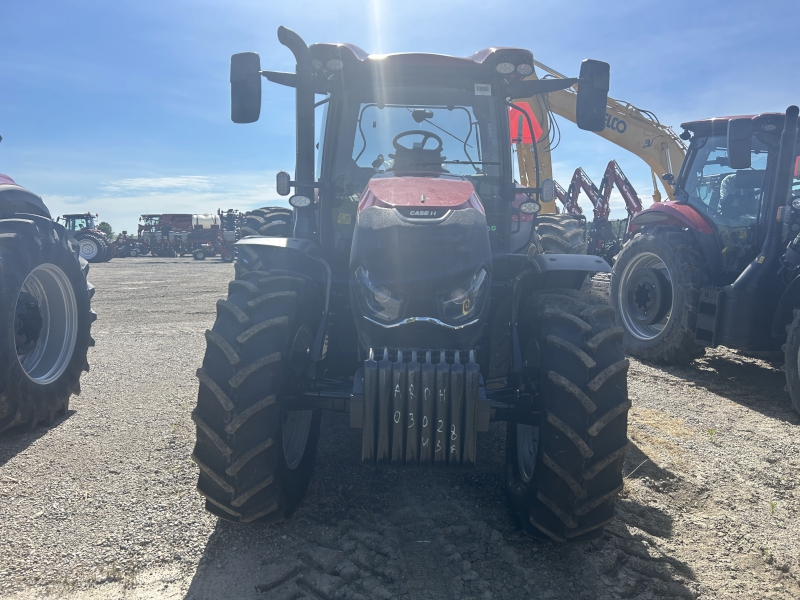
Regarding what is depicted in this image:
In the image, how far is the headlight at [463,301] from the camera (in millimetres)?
2754

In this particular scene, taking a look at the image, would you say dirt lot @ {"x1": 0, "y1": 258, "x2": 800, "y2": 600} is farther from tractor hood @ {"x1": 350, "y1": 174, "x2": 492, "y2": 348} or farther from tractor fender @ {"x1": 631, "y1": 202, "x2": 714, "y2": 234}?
tractor fender @ {"x1": 631, "y1": 202, "x2": 714, "y2": 234}

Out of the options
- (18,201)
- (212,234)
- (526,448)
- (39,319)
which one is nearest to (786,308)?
(526,448)

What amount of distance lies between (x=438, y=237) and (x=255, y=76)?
56.6 inches

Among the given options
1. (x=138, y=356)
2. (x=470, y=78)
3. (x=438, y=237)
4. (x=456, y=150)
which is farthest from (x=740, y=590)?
(x=138, y=356)

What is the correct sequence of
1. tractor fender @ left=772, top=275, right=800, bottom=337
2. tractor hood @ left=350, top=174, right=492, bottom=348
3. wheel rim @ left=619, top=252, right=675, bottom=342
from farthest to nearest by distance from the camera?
wheel rim @ left=619, top=252, right=675, bottom=342 → tractor fender @ left=772, top=275, right=800, bottom=337 → tractor hood @ left=350, top=174, right=492, bottom=348

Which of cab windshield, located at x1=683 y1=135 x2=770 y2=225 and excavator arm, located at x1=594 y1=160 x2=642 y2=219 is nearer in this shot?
cab windshield, located at x1=683 y1=135 x2=770 y2=225

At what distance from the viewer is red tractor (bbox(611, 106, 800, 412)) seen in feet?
16.8

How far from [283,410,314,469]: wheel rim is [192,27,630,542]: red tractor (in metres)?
0.01

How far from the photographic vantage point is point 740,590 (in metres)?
2.49

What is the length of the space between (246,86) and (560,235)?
147 inches

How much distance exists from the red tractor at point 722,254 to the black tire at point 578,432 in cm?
294

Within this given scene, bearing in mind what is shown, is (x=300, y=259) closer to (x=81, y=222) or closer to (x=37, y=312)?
(x=37, y=312)

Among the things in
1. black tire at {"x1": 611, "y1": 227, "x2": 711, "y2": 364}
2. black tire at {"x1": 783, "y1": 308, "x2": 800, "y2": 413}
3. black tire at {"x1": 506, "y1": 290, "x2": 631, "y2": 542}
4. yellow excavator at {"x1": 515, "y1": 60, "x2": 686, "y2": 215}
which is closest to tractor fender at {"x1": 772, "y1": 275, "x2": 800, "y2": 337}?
black tire at {"x1": 783, "y1": 308, "x2": 800, "y2": 413}

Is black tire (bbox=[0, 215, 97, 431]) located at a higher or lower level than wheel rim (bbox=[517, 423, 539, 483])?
higher
